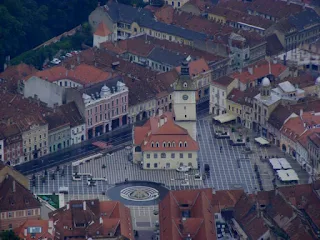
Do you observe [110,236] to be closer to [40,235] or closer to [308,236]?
[40,235]

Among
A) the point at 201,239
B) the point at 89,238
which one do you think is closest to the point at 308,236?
the point at 201,239

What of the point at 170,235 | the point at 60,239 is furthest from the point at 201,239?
the point at 60,239

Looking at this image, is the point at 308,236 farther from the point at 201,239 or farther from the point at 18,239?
the point at 18,239

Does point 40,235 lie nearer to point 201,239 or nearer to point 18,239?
point 18,239

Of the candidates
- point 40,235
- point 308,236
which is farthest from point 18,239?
point 308,236

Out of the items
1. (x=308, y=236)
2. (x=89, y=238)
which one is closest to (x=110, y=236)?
(x=89, y=238)

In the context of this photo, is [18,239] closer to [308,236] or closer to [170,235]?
[170,235]
